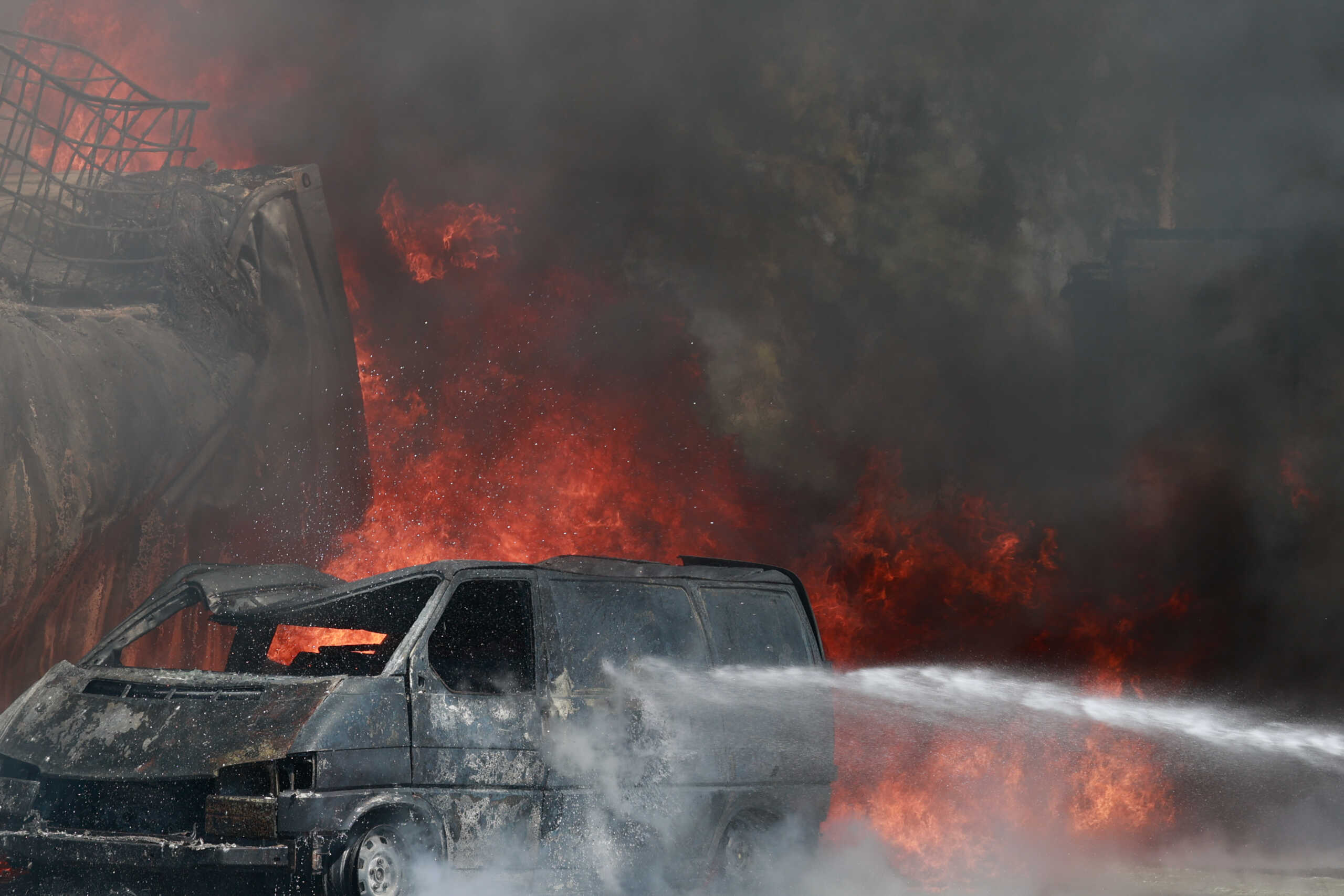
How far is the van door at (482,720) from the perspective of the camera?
212 inches

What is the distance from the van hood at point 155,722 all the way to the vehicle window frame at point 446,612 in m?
0.44

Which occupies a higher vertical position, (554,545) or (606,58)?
(606,58)

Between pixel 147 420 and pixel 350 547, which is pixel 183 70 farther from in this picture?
pixel 147 420

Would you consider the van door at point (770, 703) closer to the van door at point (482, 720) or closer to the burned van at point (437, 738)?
the burned van at point (437, 738)

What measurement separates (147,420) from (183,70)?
926 centimetres

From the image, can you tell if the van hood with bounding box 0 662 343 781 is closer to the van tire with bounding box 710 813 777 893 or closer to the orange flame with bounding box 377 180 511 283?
the van tire with bounding box 710 813 777 893

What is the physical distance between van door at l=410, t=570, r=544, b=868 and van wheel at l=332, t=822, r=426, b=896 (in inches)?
8.0

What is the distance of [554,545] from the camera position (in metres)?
14.2

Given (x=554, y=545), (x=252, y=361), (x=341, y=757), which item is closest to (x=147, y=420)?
(x=252, y=361)

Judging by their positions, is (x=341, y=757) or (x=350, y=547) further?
(x=350, y=547)

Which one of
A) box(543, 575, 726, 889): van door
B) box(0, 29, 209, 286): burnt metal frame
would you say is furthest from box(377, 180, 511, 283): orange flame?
box(543, 575, 726, 889): van door

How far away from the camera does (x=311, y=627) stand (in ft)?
23.2

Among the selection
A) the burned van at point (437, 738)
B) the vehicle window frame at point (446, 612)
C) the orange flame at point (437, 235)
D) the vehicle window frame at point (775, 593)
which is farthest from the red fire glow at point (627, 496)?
the vehicle window frame at point (446, 612)

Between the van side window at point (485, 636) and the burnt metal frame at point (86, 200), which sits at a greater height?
the burnt metal frame at point (86, 200)
